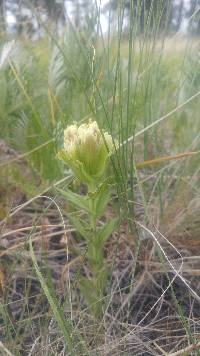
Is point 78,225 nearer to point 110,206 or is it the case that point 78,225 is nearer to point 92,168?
point 92,168

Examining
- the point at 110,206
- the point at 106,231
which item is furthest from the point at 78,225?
the point at 110,206

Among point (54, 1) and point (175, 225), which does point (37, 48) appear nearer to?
point (54, 1)

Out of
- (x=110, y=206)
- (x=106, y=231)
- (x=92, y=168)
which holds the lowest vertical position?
(x=110, y=206)

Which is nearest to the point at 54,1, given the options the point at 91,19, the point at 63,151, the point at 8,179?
the point at 91,19

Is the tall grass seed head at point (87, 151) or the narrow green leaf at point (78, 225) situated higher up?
the tall grass seed head at point (87, 151)

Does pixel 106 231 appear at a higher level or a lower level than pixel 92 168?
Result: lower
